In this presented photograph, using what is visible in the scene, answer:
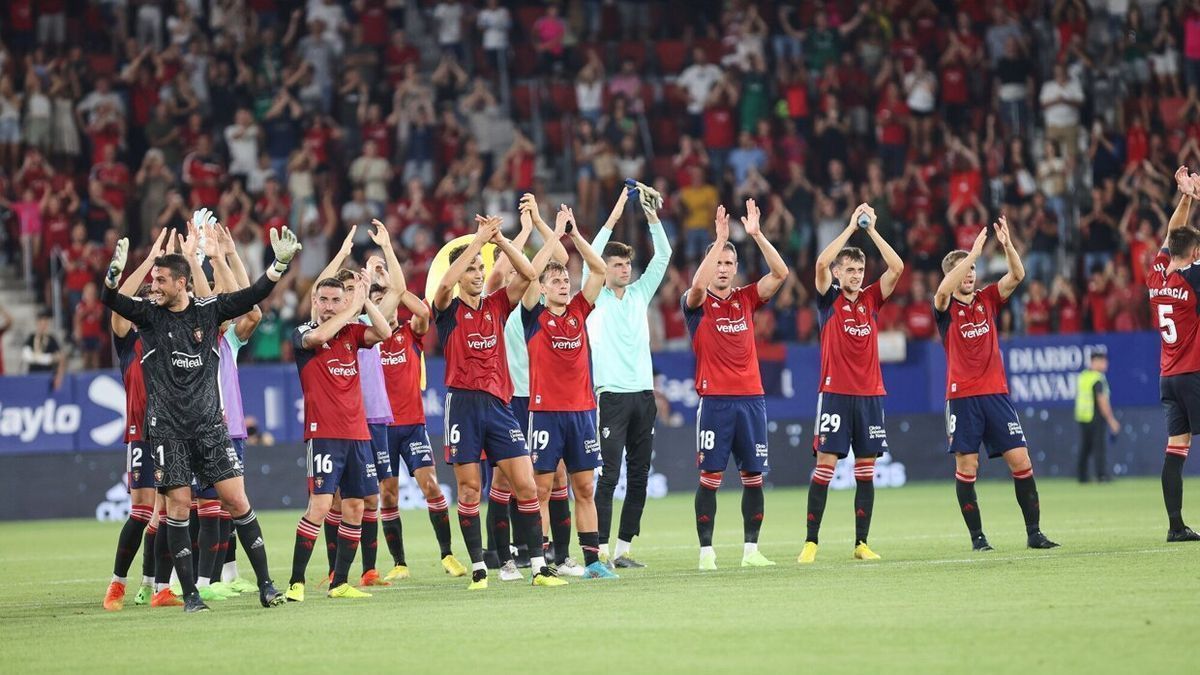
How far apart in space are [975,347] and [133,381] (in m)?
7.58

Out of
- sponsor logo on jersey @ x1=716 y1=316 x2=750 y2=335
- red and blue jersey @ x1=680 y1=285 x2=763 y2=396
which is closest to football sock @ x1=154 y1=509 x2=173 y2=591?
red and blue jersey @ x1=680 y1=285 x2=763 y2=396

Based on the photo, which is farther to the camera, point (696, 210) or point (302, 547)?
point (696, 210)

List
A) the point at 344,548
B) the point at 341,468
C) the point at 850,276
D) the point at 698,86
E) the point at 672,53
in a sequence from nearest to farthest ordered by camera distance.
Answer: the point at 341,468 → the point at 344,548 → the point at 850,276 → the point at 698,86 → the point at 672,53

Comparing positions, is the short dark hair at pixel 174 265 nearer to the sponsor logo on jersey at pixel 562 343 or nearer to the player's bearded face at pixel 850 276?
the sponsor logo on jersey at pixel 562 343

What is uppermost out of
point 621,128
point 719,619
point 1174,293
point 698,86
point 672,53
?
point 672,53

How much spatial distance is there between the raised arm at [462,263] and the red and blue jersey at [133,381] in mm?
2539

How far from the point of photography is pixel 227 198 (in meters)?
30.3

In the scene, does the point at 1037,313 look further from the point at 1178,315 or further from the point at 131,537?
the point at 131,537

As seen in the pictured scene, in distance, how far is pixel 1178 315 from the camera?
51.8ft

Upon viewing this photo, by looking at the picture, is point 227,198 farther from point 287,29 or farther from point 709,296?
point 709,296

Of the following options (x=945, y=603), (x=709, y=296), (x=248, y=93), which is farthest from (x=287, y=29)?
(x=945, y=603)

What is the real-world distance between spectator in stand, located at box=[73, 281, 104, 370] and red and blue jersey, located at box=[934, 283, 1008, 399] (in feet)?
54.7

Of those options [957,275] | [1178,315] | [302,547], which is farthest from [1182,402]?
[302,547]

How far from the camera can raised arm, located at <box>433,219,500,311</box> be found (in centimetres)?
1341
